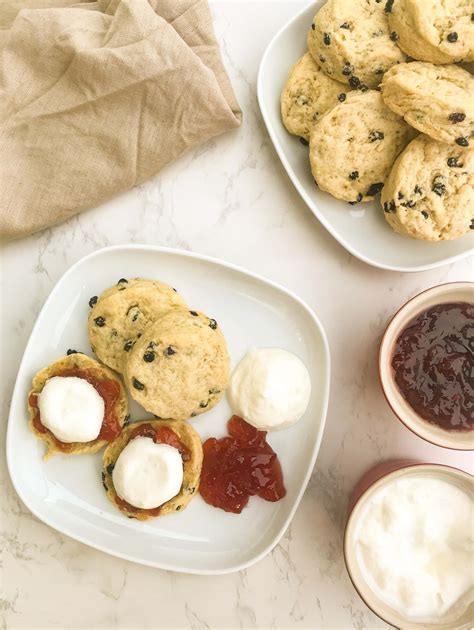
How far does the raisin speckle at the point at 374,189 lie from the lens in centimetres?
188

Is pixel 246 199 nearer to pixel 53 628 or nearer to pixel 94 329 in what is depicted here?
pixel 94 329

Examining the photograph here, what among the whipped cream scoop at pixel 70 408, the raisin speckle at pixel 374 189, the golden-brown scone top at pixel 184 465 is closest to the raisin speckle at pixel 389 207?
the raisin speckle at pixel 374 189

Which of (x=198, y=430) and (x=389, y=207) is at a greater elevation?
(x=389, y=207)

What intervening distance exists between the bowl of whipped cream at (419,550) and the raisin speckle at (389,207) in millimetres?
781

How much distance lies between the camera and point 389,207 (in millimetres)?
1820

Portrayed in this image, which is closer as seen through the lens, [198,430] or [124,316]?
[124,316]

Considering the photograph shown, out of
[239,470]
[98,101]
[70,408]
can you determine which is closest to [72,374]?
[70,408]

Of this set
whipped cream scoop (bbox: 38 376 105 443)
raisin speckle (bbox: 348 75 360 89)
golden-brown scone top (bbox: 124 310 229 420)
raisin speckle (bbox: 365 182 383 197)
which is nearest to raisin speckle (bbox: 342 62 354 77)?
raisin speckle (bbox: 348 75 360 89)

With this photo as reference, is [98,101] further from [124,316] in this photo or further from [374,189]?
[374,189]

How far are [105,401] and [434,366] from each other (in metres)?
1.01

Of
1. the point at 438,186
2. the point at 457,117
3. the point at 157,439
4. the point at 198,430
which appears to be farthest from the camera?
the point at 198,430

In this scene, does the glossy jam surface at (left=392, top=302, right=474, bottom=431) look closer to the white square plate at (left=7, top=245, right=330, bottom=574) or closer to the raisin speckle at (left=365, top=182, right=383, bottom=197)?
the white square plate at (left=7, top=245, right=330, bottom=574)

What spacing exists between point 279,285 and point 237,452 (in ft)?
1.84

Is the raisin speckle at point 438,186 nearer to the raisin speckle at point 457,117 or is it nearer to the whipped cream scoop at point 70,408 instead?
the raisin speckle at point 457,117
